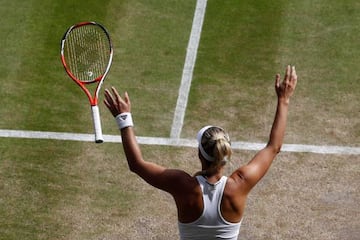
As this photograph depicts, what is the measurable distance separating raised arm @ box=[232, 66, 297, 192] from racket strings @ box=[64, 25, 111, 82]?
4600mm

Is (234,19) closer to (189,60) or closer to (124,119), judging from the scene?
(189,60)

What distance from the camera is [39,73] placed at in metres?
15.7

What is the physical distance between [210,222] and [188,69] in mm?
8132

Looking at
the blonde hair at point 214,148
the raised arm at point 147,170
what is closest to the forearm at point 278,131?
the blonde hair at point 214,148

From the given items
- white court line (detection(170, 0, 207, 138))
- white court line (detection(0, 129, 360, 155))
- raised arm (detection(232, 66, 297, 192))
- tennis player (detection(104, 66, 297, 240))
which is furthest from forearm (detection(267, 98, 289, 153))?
white court line (detection(170, 0, 207, 138))

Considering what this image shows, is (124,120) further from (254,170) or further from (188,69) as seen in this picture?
(188,69)

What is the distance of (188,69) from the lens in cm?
1584

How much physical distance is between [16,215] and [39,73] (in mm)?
3644

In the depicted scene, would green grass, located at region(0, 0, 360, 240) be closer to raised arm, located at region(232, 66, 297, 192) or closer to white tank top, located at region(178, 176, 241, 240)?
raised arm, located at region(232, 66, 297, 192)

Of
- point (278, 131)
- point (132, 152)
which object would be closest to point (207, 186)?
point (132, 152)

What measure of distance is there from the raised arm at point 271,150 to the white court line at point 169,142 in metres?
5.52

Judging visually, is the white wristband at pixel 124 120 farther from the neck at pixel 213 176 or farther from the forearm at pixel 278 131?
the forearm at pixel 278 131

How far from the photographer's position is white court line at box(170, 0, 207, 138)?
577 inches

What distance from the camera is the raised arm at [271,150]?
8.17 meters
